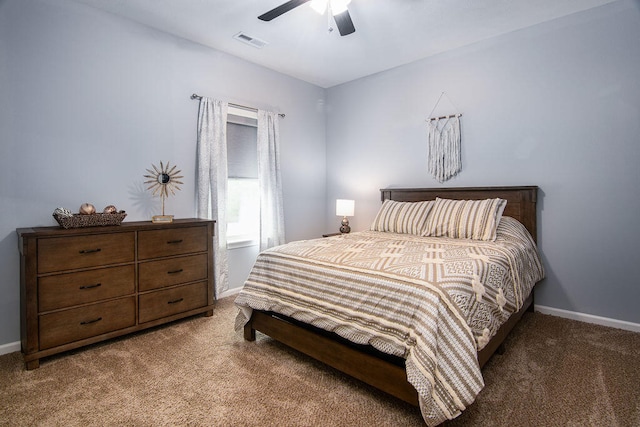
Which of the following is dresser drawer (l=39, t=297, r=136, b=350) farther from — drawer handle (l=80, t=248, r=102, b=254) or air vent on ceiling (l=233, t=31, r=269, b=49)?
air vent on ceiling (l=233, t=31, r=269, b=49)

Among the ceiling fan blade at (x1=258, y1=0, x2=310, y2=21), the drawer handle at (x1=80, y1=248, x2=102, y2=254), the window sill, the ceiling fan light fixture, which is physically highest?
the ceiling fan light fixture

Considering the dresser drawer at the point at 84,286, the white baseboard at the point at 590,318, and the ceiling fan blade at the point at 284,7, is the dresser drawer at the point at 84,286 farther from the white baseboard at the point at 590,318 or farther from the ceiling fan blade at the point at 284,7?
the white baseboard at the point at 590,318

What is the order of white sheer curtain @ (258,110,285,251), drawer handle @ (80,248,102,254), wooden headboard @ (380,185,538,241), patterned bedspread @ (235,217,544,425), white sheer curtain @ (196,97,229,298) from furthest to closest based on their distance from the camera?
white sheer curtain @ (258,110,285,251) < white sheer curtain @ (196,97,229,298) < wooden headboard @ (380,185,538,241) < drawer handle @ (80,248,102,254) < patterned bedspread @ (235,217,544,425)

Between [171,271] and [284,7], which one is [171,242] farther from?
[284,7]

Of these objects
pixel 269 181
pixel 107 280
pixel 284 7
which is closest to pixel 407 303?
pixel 284 7

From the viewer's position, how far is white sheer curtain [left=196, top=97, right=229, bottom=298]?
3281 millimetres

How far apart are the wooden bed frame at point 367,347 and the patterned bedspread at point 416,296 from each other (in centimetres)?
10

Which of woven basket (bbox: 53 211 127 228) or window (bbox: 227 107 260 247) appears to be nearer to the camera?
woven basket (bbox: 53 211 127 228)

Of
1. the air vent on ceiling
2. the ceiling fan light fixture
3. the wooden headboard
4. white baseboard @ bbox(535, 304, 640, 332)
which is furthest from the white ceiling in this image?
white baseboard @ bbox(535, 304, 640, 332)

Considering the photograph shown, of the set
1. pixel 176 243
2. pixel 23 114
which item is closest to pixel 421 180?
pixel 176 243

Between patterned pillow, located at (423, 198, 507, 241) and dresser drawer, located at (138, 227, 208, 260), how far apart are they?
203cm

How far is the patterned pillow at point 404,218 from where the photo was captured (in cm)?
320

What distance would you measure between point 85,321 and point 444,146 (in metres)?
3.51

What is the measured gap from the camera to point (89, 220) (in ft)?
7.86
